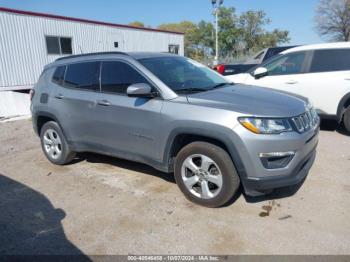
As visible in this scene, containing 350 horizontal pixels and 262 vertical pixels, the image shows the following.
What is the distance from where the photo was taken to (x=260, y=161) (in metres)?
3.24

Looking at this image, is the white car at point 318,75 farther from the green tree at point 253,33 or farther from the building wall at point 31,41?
the green tree at point 253,33

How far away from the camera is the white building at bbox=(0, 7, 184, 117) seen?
13.1 metres

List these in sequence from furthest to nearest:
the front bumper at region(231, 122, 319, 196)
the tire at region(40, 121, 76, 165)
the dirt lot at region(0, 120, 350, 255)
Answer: the tire at region(40, 121, 76, 165), the front bumper at region(231, 122, 319, 196), the dirt lot at region(0, 120, 350, 255)

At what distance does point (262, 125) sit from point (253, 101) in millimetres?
431

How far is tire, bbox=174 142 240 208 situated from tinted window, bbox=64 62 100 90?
1745mm

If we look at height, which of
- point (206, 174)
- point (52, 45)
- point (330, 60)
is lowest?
point (206, 174)

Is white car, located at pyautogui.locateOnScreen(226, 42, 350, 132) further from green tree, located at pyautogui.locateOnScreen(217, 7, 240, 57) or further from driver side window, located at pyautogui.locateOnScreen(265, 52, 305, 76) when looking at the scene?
green tree, located at pyautogui.locateOnScreen(217, 7, 240, 57)

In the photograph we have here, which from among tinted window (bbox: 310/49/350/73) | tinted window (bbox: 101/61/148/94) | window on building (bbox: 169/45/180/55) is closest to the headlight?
tinted window (bbox: 101/61/148/94)

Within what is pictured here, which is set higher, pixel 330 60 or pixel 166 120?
pixel 330 60

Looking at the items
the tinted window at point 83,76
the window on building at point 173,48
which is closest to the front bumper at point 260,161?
the tinted window at point 83,76

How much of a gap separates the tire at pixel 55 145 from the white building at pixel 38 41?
672 centimetres

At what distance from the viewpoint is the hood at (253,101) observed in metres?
3.33

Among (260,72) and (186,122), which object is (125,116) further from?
(260,72)

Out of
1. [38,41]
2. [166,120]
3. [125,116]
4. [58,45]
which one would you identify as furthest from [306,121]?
[58,45]
